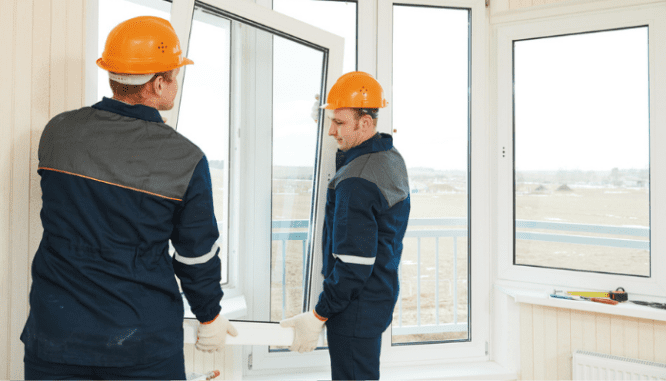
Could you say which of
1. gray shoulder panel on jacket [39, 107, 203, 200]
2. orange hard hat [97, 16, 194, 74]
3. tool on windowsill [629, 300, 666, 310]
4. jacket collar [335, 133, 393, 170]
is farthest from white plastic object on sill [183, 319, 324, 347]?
tool on windowsill [629, 300, 666, 310]

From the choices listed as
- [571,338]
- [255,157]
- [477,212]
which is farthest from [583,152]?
[255,157]

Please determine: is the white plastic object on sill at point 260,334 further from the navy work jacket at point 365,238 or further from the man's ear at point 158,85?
the man's ear at point 158,85

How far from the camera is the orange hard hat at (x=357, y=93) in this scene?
5.29 ft

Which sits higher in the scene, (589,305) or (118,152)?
(118,152)

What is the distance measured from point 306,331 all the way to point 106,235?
0.81 meters

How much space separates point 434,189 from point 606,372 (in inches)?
84.0

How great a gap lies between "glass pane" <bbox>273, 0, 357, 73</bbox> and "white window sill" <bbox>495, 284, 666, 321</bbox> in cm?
154

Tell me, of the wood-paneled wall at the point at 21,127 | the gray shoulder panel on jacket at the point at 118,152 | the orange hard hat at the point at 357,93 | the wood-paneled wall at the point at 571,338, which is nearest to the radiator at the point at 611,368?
the wood-paneled wall at the point at 571,338

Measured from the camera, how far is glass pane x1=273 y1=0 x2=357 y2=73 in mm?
2109

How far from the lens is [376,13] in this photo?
2230mm

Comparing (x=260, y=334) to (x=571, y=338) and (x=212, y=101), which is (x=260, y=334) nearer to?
(x=212, y=101)

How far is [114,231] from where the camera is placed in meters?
1.00

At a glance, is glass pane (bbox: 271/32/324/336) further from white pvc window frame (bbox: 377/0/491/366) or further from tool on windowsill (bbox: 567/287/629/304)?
tool on windowsill (bbox: 567/287/629/304)

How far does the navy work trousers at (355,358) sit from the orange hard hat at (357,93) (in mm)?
893
